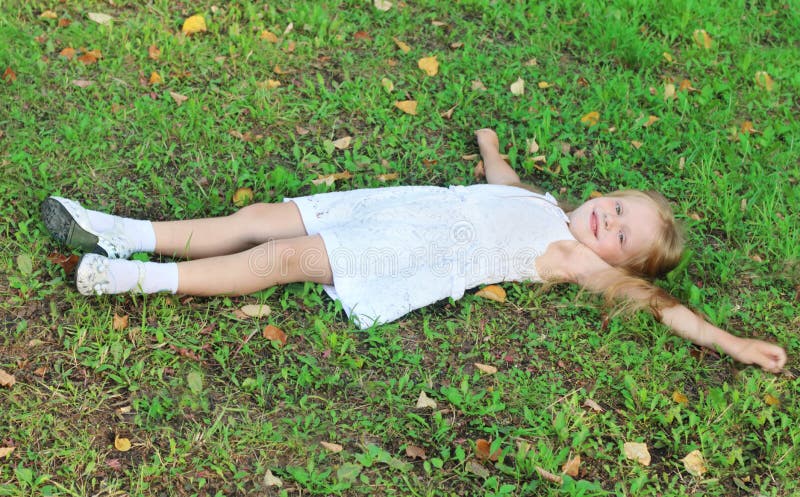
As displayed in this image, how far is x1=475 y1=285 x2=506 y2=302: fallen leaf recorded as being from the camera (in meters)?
3.49

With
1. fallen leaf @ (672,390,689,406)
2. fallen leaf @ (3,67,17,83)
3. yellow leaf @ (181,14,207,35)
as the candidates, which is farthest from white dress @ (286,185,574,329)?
fallen leaf @ (3,67,17,83)

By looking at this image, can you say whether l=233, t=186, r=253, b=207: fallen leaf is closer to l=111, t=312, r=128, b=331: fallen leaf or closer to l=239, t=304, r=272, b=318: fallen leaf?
l=239, t=304, r=272, b=318: fallen leaf

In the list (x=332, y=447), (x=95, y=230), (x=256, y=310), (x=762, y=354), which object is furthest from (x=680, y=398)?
(x=95, y=230)

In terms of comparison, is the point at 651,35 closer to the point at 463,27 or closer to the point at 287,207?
the point at 463,27

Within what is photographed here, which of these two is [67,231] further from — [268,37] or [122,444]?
[268,37]

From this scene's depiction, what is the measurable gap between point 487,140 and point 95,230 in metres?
2.00

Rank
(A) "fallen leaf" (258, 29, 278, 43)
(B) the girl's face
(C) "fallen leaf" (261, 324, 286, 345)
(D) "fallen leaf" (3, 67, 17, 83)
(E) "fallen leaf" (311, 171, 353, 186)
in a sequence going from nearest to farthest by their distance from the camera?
(C) "fallen leaf" (261, 324, 286, 345) → (B) the girl's face → (E) "fallen leaf" (311, 171, 353, 186) → (D) "fallen leaf" (3, 67, 17, 83) → (A) "fallen leaf" (258, 29, 278, 43)

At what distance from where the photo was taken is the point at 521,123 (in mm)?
4523

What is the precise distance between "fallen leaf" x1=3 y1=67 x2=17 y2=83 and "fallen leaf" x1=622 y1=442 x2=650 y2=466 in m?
3.40

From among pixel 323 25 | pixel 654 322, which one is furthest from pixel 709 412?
pixel 323 25

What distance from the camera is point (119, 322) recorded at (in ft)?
9.91

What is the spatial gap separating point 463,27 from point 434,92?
69cm

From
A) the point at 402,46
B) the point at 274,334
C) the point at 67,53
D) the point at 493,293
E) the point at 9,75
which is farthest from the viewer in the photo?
the point at 402,46

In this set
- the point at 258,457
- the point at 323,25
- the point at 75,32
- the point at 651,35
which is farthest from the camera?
the point at 651,35
